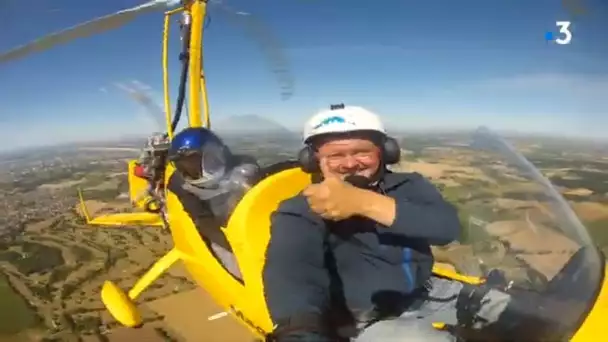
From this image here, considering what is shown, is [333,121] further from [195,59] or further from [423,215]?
[195,59]

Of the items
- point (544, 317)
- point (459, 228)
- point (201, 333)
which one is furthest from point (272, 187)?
point (201, 333)

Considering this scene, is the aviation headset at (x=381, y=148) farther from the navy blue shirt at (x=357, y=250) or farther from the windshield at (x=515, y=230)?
→ the windshield at (x=515, y=230)

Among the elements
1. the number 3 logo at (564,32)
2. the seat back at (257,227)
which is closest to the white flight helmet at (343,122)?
the seat back at (257,227)

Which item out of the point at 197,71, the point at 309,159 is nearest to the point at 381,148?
the point at 309,159

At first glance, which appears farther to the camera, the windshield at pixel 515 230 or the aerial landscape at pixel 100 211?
the aerial landscape at pixel 100 211

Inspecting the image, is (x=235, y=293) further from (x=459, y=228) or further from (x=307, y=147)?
(x=459, y=228)

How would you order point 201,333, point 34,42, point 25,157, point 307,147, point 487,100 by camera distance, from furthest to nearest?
point 201,333 → point 25,157 → point 34,42 → point 487,100 → point 307,147
